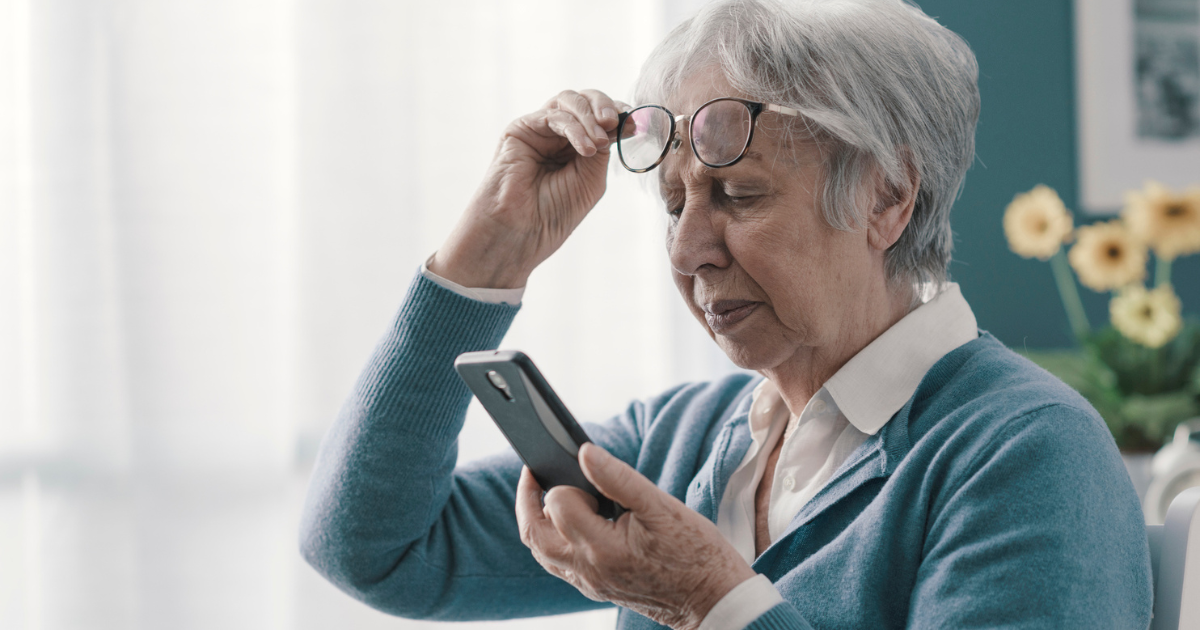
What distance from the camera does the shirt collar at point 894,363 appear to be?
94cm

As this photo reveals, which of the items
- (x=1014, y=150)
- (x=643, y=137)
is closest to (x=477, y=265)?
(x=643, y=137)

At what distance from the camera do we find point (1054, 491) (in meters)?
0.75

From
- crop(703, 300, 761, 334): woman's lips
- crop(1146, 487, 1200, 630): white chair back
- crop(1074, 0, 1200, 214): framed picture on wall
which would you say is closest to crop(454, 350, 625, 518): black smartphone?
crop(703, 300, 761, 334): woman's lips

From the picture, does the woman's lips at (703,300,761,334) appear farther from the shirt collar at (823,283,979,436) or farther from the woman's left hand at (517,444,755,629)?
the woman's left hand at (517,444,755,629)

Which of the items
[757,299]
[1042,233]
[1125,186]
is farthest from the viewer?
[1125,186]

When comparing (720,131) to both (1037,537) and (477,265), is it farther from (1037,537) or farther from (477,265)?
(1037,537)

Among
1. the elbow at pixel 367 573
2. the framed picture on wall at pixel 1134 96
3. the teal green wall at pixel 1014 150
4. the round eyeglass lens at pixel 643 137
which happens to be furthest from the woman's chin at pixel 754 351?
the framed picture on wall at pixel 1134 96

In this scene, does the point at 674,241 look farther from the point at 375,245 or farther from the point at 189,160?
the point at 189,160

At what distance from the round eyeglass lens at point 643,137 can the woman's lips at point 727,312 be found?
Result: 0.57ft

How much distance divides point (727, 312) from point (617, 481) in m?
0.30

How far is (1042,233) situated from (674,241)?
55.0 inches

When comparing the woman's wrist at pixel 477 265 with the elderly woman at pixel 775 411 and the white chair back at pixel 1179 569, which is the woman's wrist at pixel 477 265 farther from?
the white chair back at pixel 1179 569

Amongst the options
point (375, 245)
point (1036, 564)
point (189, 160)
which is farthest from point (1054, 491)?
point (189, 160)

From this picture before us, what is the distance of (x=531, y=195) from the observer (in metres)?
1.13
